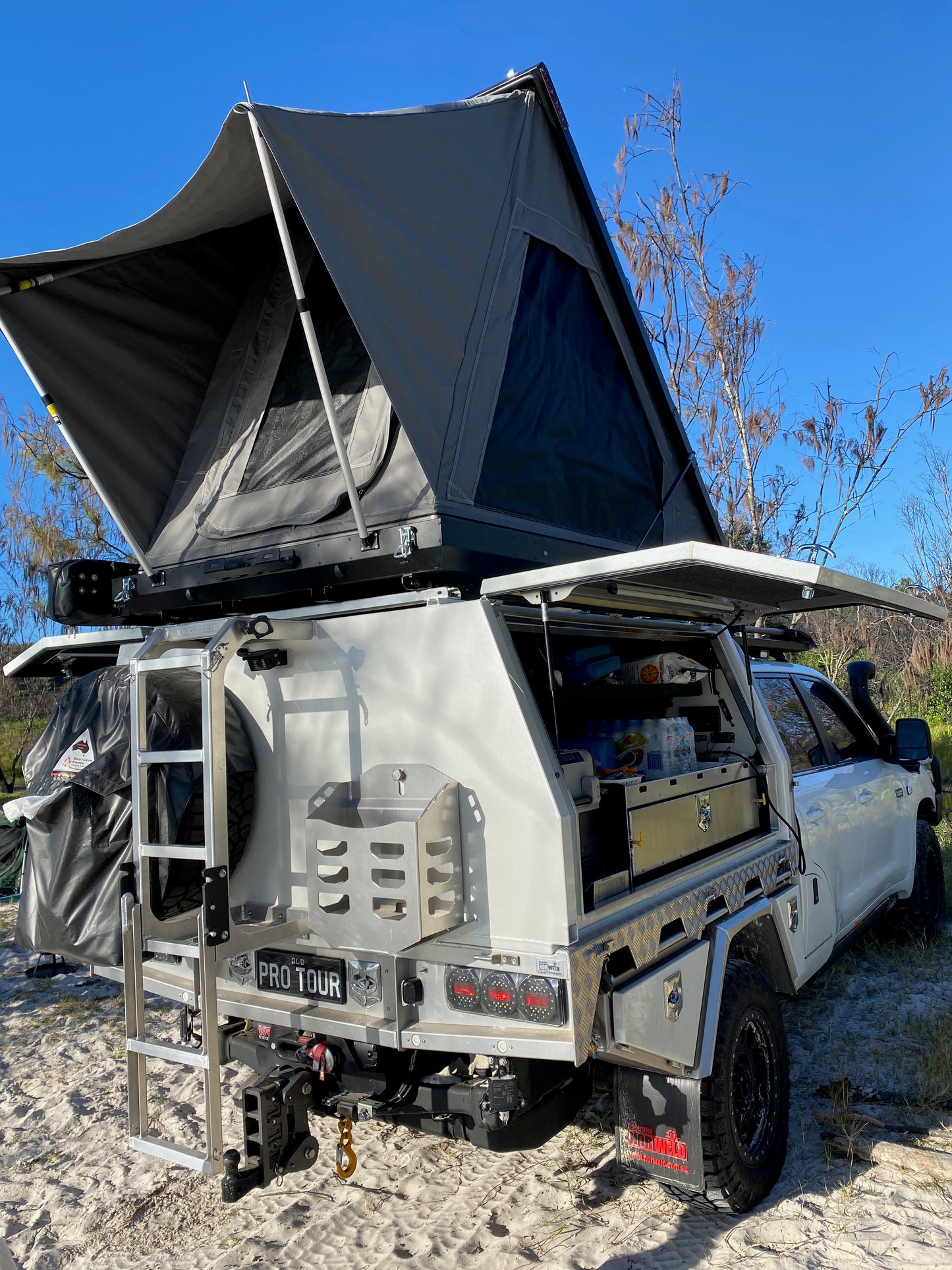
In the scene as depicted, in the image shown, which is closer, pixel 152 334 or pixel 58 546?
pixel 152 334

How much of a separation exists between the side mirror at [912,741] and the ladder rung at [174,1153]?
4339 mm

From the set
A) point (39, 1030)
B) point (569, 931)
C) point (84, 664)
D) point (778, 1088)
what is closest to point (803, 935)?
point (778, 1088)

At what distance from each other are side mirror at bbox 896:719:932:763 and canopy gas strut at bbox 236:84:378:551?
3637 mm

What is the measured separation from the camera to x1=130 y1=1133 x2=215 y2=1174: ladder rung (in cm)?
239

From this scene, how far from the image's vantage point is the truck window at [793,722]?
4496 millimetres

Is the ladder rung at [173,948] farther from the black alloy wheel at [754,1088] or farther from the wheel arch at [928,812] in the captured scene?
the wheel arch at [928,812]

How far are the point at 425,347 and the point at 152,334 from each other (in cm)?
148

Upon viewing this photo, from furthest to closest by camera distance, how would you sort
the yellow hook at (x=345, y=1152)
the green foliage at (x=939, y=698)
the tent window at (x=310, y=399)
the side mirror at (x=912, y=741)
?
the green foliage at (x=939, y=698), the side mirror at (x=912, y=741), the tent window at (x=310, y=399), the yellow hook at (x=345, y=1152)

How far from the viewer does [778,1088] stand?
3367mm

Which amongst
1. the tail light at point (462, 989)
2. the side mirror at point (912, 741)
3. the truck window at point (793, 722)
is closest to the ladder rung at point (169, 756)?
the tail light at point (462, 989)

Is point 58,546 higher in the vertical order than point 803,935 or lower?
higher

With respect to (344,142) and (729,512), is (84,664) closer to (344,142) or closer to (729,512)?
(344,142)

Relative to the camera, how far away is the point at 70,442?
156 inches

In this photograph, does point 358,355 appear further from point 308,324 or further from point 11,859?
point 11,859
